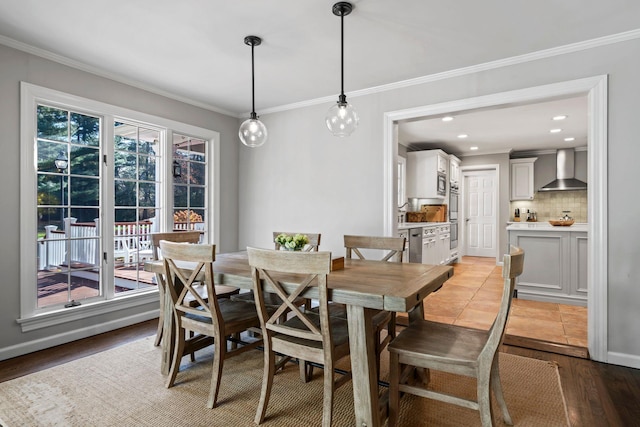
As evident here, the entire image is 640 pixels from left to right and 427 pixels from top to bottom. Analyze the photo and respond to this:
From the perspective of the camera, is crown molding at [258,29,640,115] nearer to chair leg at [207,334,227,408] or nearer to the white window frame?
the white window frame

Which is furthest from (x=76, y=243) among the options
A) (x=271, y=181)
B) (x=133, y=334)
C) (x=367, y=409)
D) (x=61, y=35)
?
(x=367, y=409)


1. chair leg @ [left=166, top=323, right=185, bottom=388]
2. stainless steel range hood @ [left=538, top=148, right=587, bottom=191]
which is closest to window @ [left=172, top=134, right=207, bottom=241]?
chair leg @ [left=166, top=323, right=185, bottom=388]

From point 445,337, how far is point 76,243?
3.19 meters

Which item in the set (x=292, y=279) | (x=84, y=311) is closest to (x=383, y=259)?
(x=292, y=279)

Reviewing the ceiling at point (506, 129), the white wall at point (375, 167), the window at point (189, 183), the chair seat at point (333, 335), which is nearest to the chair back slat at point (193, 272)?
the chair seat at point (333, 335)

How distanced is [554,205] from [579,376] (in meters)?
6.11

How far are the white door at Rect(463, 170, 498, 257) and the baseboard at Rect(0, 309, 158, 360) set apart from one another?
6.94 metres

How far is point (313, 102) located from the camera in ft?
13.5

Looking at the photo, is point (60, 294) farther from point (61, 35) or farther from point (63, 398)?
point (61, 35)

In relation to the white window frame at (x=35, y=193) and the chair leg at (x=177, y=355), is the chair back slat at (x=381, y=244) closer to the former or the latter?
the chair leg at (x=177, y=355)

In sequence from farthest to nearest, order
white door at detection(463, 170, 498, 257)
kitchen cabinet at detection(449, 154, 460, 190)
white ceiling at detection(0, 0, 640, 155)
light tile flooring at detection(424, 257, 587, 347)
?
white door at detection(463, 170, 498, 257) → kitchen cabinet at detection(449, 154, 460, 190) → light tile flooring at detection(424, 257, 587, 347) → white ceiling at detection(0, 0, 640, 155)

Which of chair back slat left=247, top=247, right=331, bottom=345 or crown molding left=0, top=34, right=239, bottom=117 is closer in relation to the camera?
chair back slat left=247, top=247, right=331, bottom=345

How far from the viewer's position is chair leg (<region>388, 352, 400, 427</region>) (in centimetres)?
176

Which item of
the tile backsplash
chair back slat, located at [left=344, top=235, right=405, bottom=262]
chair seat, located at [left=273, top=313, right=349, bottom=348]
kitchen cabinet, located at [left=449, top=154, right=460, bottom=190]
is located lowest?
chair seat, located at [left=273, top=313, right=349, bottom=348]
